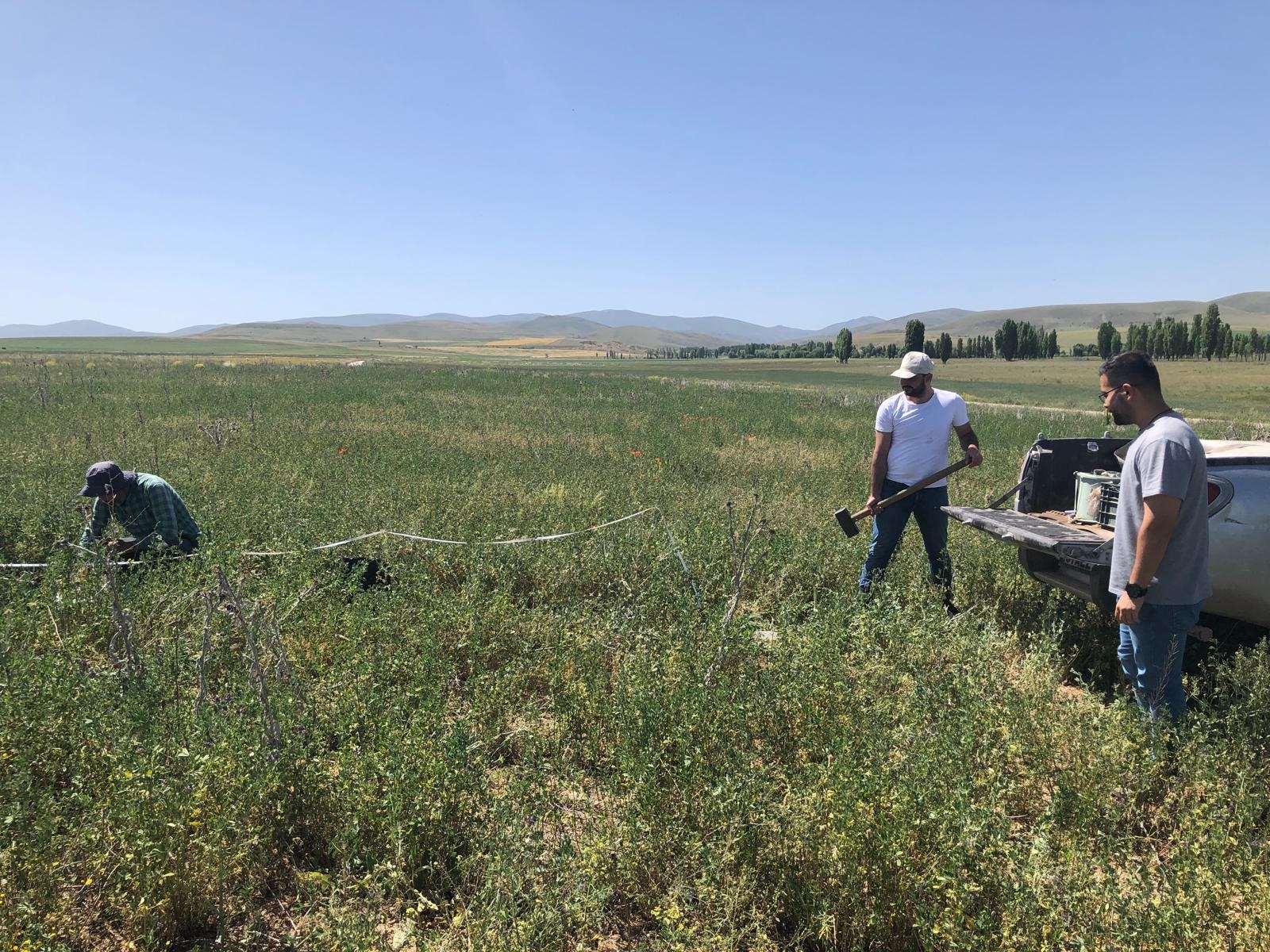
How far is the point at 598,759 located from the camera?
131 inches

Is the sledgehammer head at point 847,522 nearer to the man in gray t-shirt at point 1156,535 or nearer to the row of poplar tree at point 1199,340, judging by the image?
the man in gray t-shirt at point 1156,535

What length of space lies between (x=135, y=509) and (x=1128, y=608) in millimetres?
6509

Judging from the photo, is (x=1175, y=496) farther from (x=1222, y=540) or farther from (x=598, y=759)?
(x=598, y=759)

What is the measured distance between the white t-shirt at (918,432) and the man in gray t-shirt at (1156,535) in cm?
175

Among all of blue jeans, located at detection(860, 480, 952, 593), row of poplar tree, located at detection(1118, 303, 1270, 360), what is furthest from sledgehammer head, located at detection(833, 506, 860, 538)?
row of poplar tree, located at detection(1118, 303, 1270, 360)

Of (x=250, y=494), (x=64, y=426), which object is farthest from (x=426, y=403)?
(x=250, y=494)

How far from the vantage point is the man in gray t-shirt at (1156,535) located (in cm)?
301

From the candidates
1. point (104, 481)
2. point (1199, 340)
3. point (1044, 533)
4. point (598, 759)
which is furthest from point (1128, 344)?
point (104, 481)

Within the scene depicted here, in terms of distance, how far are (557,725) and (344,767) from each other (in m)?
1.02

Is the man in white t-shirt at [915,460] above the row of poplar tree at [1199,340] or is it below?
below

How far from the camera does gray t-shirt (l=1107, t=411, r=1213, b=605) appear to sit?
298cm

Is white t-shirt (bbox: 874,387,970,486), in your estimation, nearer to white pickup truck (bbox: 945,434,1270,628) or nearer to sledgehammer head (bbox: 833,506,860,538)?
sledgehammer head (bbox: 833,506,860,538)

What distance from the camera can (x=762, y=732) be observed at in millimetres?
3512

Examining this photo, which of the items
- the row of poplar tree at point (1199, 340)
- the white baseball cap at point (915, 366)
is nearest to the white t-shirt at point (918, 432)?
the white baseball cap at point (915, 366)
